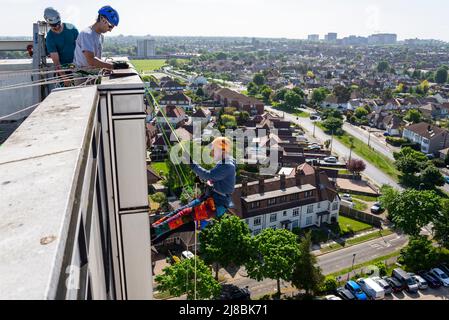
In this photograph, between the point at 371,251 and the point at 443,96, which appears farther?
the point at 443,96

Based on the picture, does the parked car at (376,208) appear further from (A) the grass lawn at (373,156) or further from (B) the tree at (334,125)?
(B) the tree at (334,125)

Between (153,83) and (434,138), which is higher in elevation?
(153,83)

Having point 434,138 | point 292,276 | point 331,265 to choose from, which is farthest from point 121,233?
point 434,138

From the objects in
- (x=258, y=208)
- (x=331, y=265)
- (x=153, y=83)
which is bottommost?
(x=331, y=265)

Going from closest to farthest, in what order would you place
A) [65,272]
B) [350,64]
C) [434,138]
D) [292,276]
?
[65,272], [292,276], [434,138], [350,64]

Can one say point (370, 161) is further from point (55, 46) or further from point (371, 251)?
point (55, 46)

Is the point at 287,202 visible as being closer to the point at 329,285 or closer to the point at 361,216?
the point at 361,216

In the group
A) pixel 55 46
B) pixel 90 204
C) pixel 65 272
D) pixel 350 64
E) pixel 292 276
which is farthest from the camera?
pixel 350 64

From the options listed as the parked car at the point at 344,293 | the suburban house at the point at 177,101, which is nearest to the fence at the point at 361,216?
the parked car at the point at 344,293
